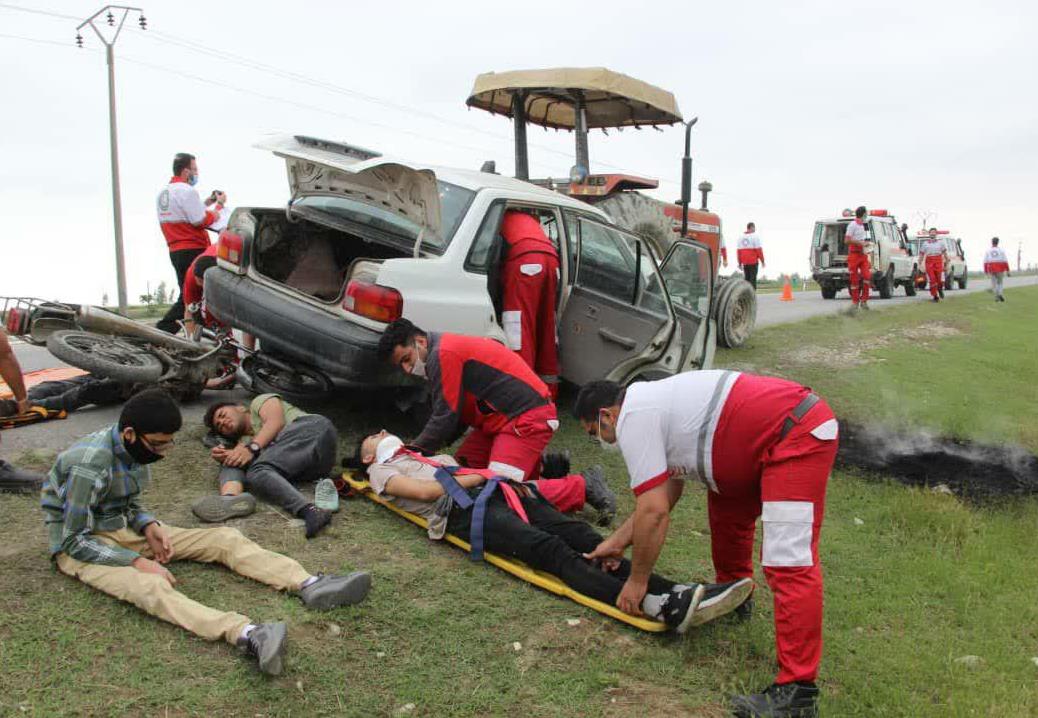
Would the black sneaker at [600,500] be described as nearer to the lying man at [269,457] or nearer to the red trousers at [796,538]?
the lying man at [269,457]

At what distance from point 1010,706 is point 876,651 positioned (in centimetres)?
55

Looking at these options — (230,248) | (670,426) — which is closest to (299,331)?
(230,248)

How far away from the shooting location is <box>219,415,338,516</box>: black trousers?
4.54 meters

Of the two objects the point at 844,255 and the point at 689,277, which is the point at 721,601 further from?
the point at 844,255

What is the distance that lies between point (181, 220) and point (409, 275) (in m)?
3.25

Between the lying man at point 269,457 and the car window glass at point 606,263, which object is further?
the car window glass at point 606,263

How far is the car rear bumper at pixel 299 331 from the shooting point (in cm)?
515

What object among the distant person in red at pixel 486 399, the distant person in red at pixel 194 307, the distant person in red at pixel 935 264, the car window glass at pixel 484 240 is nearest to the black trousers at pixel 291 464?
the distant person in red at pixel 486 399

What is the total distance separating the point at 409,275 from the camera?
5.28 m

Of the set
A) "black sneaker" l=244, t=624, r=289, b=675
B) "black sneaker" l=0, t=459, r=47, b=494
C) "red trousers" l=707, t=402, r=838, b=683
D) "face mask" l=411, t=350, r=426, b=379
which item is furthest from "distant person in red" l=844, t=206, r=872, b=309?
"black sneaker" l=244, t=624, r=289, b=675

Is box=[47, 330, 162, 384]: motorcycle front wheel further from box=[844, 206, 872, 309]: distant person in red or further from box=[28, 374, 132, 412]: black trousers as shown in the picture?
box=[844, 206, 872, 309]: distant person in red

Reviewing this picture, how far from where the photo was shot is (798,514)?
10.4ft

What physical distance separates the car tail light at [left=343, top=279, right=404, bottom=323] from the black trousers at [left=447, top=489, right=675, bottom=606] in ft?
4.43

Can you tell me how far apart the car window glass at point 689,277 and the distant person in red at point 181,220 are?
403 cm
